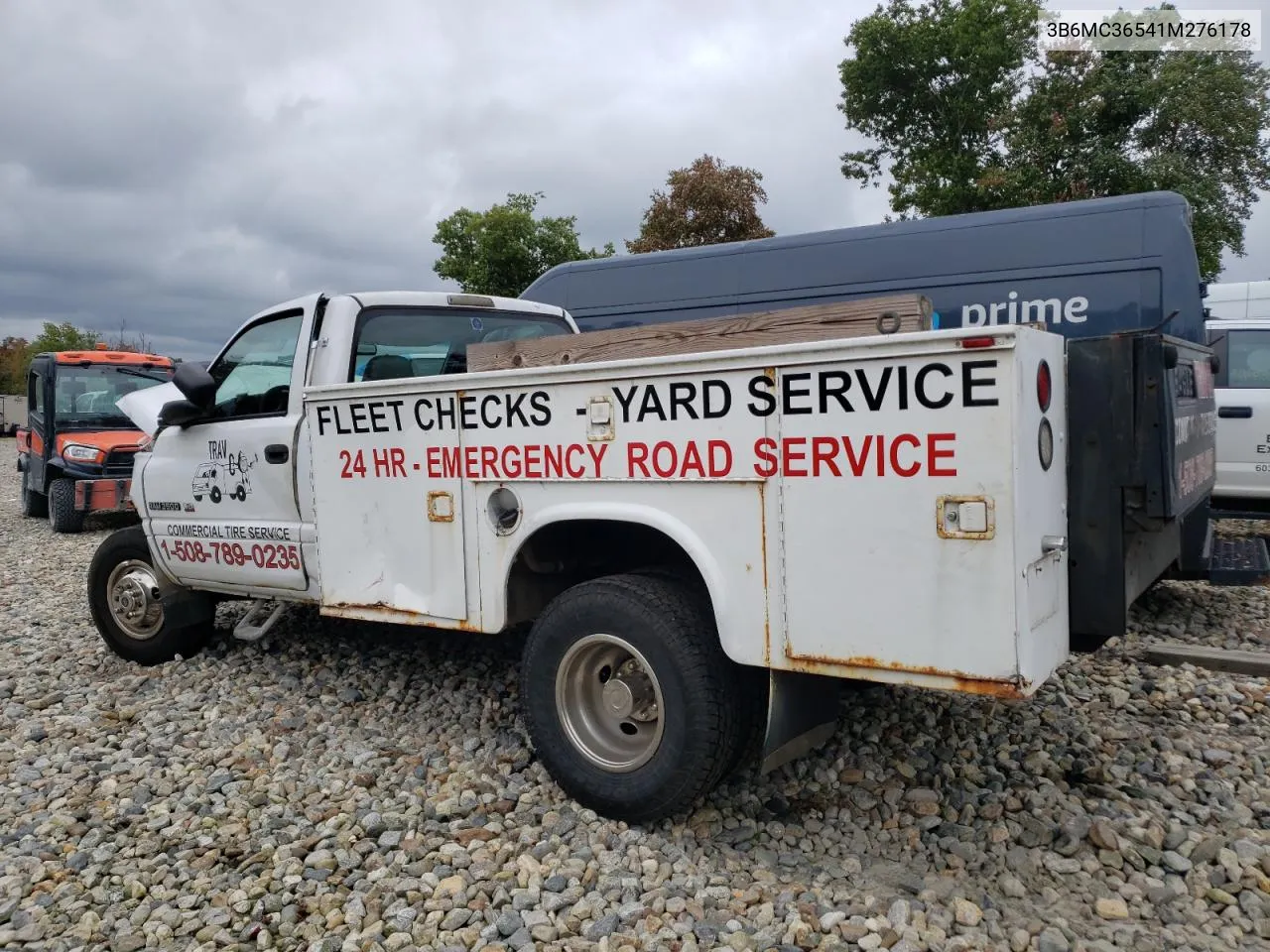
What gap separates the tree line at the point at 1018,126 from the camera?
1456cm

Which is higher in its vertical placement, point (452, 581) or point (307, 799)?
point (452, 581)

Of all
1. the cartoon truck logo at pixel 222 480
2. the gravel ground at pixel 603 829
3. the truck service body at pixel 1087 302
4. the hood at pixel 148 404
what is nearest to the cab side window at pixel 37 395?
the truck service body at pixel 1087 302

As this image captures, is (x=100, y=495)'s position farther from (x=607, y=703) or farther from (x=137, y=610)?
(x=607, y=703)

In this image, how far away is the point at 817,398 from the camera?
274 centimetres

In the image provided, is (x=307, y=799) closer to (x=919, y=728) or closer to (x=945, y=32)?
(x=919, y=728)

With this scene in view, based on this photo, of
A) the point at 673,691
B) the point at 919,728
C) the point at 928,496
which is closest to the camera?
the point at 928,496

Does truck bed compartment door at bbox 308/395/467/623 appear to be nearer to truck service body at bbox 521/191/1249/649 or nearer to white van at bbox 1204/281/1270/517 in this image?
truck service body at bbox 521/191/1249/649

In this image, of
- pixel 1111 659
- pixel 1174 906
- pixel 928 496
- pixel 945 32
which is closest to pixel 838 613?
pixel 928 496

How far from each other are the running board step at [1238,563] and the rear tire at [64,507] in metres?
11.5

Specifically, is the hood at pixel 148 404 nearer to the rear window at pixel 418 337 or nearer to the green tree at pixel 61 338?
the rear window at pixel 418 337

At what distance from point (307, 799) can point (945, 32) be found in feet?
56.5

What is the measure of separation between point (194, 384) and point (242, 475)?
514mm

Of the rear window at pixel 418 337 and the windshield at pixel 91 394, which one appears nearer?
the rear window at pixel 418 337

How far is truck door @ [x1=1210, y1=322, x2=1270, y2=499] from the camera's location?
24.9ft
